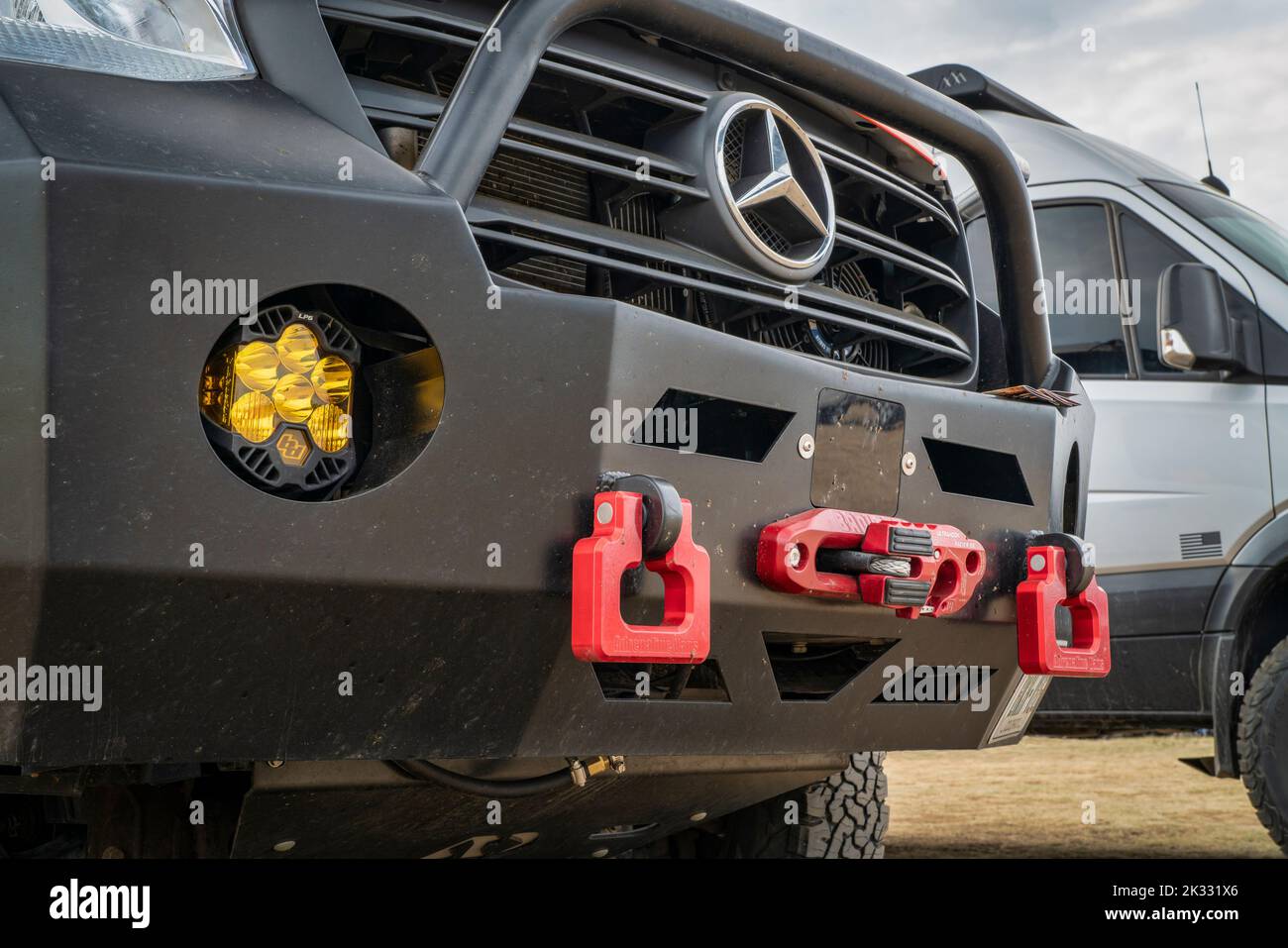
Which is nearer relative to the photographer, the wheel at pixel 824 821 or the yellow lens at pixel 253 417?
the yellow lens at pixel 253 417

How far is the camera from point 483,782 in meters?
→ 2.02

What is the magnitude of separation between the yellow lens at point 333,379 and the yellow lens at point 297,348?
0.05ft

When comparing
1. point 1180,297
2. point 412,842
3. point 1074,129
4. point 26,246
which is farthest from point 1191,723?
point 26,246

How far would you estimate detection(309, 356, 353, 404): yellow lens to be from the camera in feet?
5.11

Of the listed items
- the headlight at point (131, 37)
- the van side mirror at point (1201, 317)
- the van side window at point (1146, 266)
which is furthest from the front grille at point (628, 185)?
the van side window at point (1146, 266)

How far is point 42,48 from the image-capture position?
1.50 m

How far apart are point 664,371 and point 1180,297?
319 cm

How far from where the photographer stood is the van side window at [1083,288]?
462 centimetres

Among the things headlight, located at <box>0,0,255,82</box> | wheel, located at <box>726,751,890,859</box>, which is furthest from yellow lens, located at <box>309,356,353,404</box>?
wheel, located at <box>726,751,890,859</box>

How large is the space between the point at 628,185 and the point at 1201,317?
2.99m

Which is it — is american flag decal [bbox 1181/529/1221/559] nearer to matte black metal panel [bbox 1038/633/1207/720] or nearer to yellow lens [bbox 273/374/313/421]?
matte black metal panel [bbox 1038/633/1207/720]

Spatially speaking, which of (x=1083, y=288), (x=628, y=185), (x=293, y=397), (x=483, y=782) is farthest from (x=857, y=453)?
(x=1083, y=288)

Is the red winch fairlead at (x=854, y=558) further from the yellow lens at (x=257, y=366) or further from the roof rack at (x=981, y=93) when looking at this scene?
the roof rack at (x=981, y=93)

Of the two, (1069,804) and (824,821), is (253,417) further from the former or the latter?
(1069,804)
